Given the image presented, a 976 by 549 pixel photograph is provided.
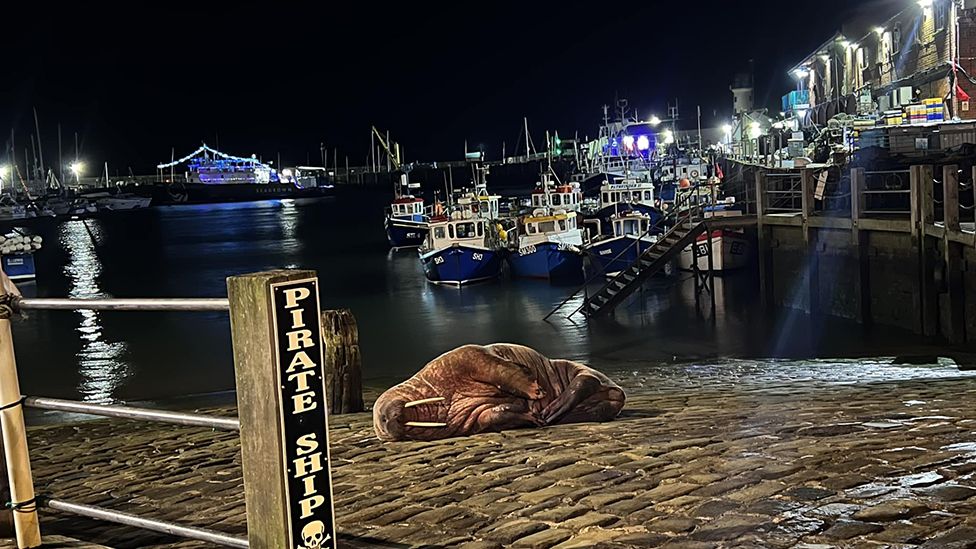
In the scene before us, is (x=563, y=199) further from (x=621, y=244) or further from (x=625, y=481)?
(x=625, y=481)

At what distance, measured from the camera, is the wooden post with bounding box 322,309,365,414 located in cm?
950

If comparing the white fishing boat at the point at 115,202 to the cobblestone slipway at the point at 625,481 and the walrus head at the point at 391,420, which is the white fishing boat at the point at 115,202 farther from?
the walrus head at the point at 391,420

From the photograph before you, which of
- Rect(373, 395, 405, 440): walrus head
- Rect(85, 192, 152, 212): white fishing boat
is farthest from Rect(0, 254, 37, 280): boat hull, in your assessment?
Rect(85, 192, 152, 212): white fishing boat

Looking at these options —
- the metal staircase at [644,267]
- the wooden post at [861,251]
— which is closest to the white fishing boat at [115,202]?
the metal staircase at [644,267]

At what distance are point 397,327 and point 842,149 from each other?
48.9ft

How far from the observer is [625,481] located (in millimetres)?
5664

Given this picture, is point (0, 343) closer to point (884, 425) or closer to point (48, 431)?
point (884, 425)

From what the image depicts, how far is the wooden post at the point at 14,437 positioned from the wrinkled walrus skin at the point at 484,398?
128 inches

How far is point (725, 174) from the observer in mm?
54656

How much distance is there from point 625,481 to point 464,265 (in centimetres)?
3432

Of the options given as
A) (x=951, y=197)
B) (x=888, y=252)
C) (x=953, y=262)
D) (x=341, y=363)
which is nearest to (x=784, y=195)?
(x=888, y=252)

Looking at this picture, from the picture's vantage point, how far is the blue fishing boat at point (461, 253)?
40000 millimetres

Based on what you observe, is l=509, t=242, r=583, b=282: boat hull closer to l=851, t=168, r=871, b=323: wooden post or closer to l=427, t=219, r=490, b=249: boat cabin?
l=427, t=219, r=490, b=249: boat cabin

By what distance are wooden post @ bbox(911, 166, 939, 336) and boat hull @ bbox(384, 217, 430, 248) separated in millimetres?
42931
